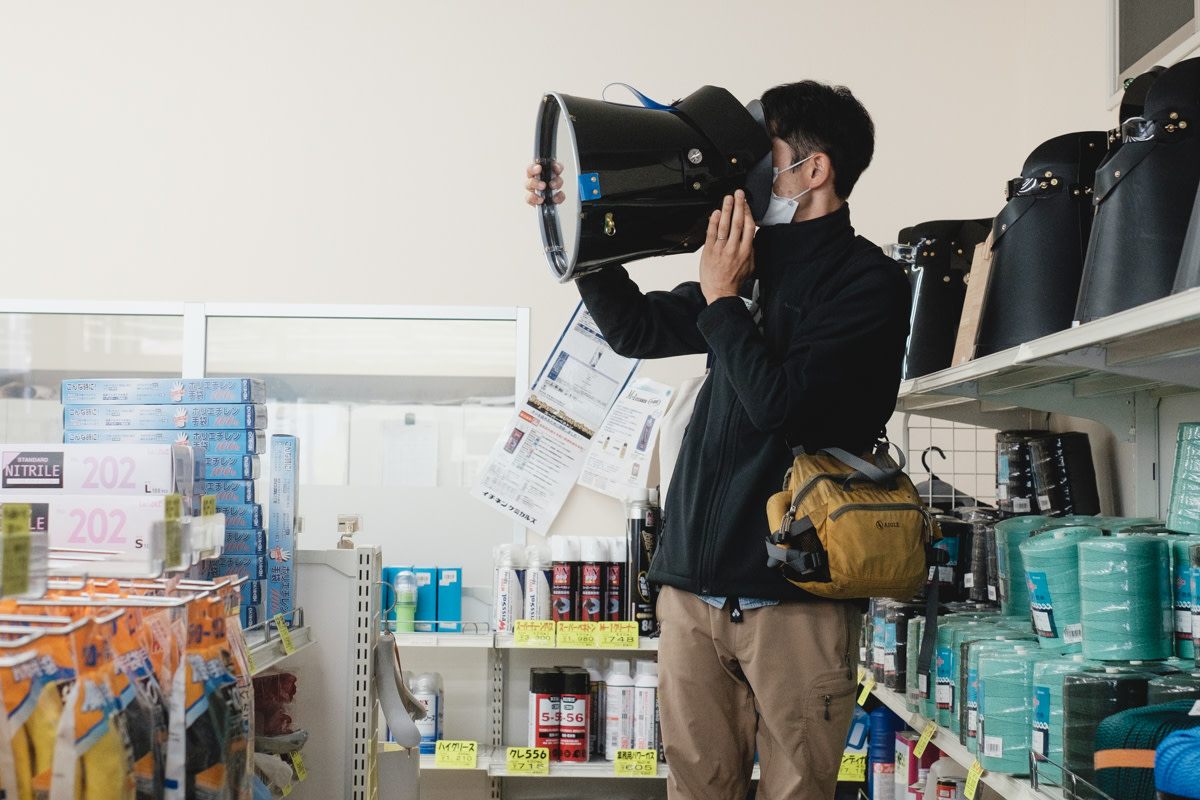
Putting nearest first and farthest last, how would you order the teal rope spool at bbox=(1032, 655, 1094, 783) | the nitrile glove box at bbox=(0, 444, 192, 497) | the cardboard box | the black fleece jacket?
the teal rope spool at bbox=(1032, 655, 1094, 783)
the black fleece jacket
the nitrile glove box at bbox=(0, 444, 192, 497)
the cardboard box

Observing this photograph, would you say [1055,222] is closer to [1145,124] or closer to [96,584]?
[1145,124]

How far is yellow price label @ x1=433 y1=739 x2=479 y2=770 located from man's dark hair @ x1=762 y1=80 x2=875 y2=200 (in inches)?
82.7

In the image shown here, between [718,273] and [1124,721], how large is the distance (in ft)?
2.72

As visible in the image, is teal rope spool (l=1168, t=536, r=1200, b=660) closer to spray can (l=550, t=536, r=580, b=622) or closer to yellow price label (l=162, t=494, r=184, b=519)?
yellow price label (l=162, t=494, r=184, b=519)

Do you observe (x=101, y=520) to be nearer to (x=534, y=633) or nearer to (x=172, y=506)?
(x=172, y=506)

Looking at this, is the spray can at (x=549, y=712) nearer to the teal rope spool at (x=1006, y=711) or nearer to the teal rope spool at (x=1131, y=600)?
the teal rope spool at (x=1006, y=711)

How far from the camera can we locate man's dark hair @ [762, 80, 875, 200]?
5.80 feet

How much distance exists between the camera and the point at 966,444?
348cm

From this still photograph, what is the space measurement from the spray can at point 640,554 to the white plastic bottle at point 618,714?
16 cm

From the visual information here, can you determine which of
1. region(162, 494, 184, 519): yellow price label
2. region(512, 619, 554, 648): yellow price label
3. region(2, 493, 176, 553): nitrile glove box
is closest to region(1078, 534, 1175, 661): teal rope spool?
region(162, 494, 184, 519): yellow price label

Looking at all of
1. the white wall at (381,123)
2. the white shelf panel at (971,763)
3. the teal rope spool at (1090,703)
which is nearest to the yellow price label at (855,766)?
the white shelf panel at (971,763)

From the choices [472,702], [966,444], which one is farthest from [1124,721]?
[472,702]

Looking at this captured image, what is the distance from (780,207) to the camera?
5.83 feet

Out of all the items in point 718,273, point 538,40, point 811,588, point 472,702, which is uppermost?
point 538,40
